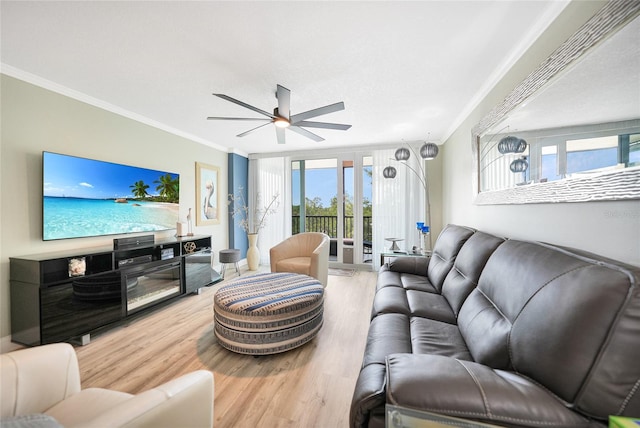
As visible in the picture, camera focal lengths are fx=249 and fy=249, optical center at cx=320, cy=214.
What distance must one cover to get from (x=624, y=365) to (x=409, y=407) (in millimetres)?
645

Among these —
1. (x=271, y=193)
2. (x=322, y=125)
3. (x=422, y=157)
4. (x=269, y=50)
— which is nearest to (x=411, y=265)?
(x=422, y=157)

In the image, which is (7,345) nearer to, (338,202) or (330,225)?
(338,202)

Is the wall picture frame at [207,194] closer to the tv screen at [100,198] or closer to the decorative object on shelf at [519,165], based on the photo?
the tv screen at [100,198]

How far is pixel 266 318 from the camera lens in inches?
79.4

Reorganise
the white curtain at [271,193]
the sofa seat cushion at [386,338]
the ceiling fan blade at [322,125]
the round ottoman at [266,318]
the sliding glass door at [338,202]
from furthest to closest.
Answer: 1. the white curtain at [271,193]
2. the sliding glass door at [338,202]
3. the ceiling fan blade at [322,125]
4. the round ottoman at [266,318]
5. the sofa seat cushion at [386,338]

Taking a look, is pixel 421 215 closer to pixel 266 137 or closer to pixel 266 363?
pixel 266 137

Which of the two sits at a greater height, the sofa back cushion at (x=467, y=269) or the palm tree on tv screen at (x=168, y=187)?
the palm tree on tv screen at (x=168, y=187)

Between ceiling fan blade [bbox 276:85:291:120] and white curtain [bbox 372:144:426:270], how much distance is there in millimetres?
2727

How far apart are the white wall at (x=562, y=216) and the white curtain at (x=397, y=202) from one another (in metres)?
1.65

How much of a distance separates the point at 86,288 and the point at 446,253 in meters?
3.44

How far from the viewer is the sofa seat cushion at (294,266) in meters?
3.42

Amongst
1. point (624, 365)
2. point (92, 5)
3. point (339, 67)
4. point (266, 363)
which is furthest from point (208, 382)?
point (339, 67)

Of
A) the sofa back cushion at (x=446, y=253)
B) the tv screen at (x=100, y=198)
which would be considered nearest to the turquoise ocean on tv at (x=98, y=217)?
the tv screen at (x=100, y=198)

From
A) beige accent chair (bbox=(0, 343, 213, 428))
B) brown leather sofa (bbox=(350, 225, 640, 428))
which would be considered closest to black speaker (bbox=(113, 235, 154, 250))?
beige accent chair (bbox=(0, 343, 213, 428))
